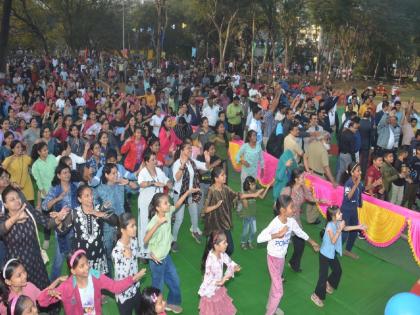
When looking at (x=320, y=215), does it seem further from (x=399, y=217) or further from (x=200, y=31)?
(x=200, y=31)

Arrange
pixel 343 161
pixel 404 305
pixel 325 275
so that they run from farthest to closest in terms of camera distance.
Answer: pixel 343 161 < pixel 325 275 < pixel 404 305

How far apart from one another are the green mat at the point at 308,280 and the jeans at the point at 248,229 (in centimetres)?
18

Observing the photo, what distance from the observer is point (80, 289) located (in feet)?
12.5

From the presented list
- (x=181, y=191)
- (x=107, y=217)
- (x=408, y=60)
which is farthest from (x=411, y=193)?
(x=408, y=60)

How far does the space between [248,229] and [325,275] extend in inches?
69.4

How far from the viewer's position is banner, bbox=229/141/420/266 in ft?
21.4

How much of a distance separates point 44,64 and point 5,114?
1781 cm

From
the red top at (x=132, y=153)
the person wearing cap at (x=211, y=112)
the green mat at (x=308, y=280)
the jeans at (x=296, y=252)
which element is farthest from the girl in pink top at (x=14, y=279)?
the person wearing cap at (x=211, y=112)

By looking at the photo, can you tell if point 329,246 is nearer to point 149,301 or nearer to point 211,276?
point 211,276

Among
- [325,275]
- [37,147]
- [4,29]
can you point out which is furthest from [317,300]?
[4,29]

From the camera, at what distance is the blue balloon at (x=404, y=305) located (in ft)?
13.9

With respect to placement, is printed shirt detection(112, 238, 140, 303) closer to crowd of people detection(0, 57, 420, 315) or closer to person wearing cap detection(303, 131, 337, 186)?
crowd of people detection(0, 57, 420, 315)

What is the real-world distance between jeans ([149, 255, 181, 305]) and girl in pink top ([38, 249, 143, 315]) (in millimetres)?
888

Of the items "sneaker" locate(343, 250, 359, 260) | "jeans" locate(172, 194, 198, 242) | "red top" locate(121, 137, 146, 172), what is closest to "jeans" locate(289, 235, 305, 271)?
"sneaker" locate(343, 250, 359, 260)
